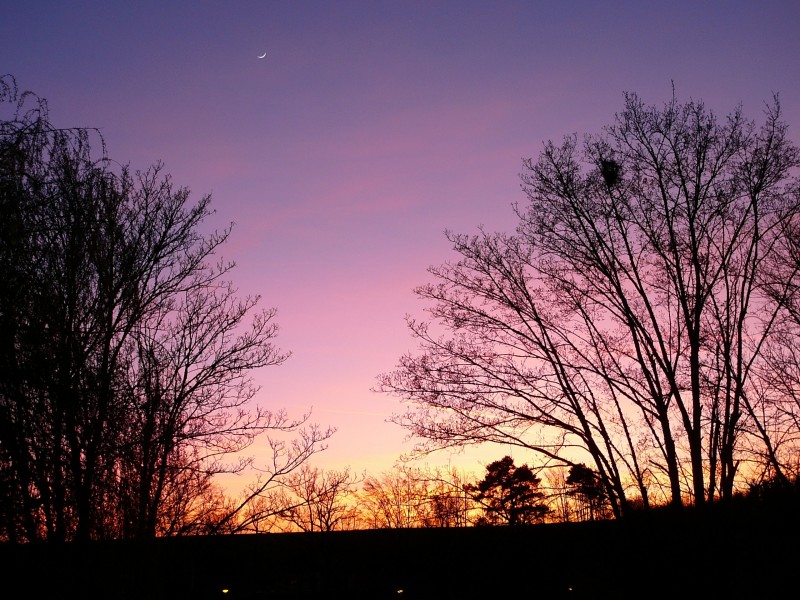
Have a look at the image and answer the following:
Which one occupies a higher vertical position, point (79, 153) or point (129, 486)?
point (79, 153)

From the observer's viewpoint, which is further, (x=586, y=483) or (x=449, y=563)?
(x=449, y=563)

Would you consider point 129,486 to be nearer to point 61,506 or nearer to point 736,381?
point 61,506

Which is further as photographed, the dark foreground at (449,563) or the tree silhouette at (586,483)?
the tree silhouette at (586,483)

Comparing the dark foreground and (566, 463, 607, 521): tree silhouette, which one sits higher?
(566, 463, 607, 521): tree silhouette

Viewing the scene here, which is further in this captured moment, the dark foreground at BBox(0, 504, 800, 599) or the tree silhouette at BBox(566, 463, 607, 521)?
the tree silhouette at BBox(566, 463, 607, 521)

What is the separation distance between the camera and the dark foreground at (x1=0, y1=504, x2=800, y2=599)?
850cm

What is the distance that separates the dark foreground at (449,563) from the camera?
8.50 m

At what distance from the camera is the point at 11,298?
5.30 metres

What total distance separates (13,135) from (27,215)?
69 cm

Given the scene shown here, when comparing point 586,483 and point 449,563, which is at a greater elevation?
point 586,483

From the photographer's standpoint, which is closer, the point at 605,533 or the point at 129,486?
the point at 129,486

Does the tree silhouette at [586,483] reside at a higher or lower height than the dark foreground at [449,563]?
higher

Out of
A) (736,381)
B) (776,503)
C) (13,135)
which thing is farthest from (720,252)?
(13,135)

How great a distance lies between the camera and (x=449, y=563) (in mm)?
18703
